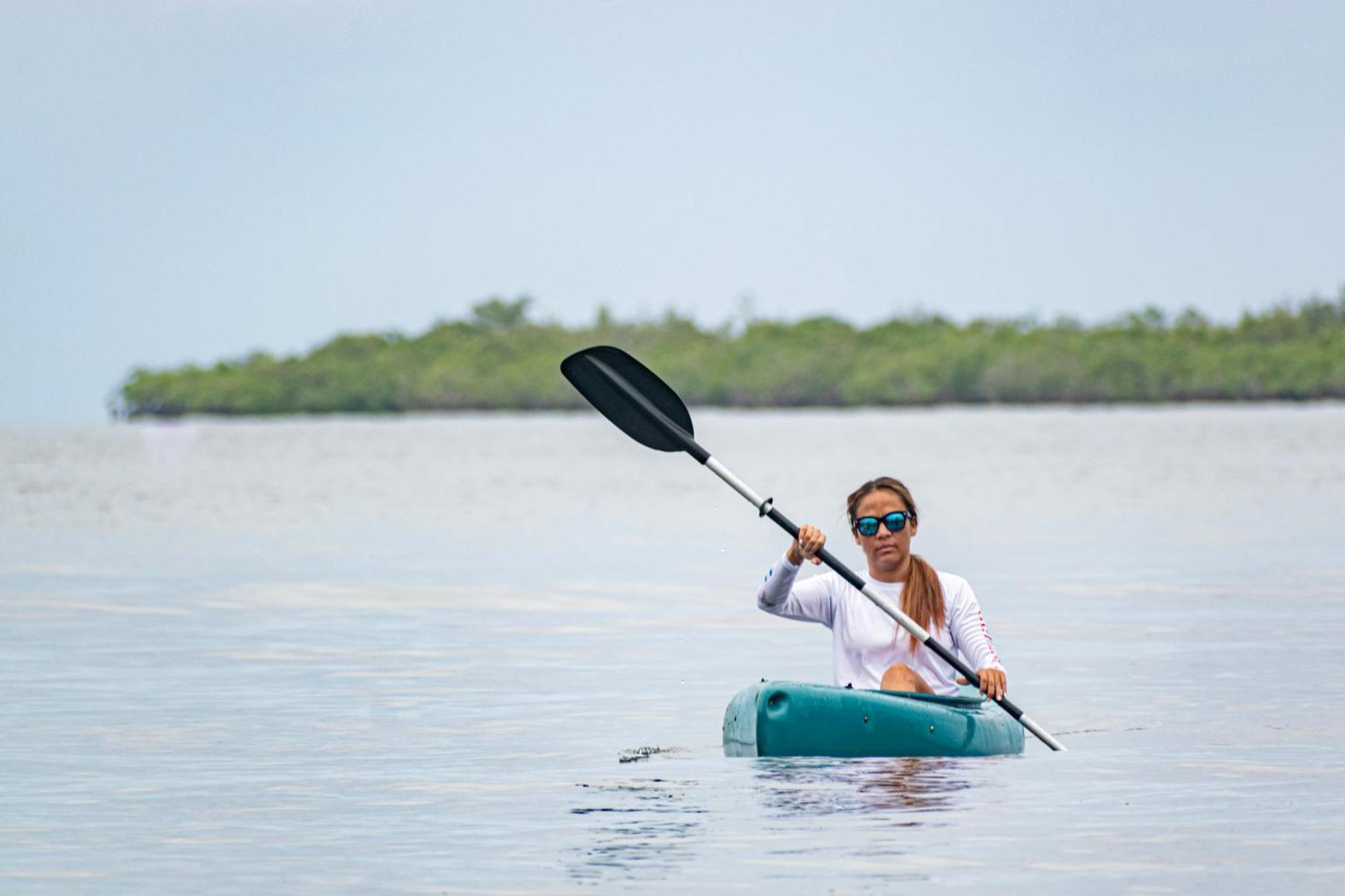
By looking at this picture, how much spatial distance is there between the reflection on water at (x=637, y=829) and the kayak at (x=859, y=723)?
483 mm

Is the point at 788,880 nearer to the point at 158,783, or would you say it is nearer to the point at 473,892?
the point at 473,892

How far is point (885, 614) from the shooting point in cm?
1006

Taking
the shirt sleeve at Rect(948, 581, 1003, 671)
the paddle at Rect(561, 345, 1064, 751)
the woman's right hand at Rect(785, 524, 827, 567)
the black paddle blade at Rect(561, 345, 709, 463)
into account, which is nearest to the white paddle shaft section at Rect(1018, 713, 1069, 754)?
the shirt sleeve at Rect(948, 581, 1003, 671)

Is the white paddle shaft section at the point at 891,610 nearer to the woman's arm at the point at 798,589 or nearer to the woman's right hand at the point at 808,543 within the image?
the woman's arm at the point at 798,589

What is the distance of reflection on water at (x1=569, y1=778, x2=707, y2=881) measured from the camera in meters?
8.05

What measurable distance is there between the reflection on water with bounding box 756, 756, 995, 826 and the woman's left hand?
34 centimetres

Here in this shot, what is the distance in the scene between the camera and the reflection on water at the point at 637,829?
805cm

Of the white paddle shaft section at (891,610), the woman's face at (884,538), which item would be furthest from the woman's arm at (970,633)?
the woman's face at (884,538)

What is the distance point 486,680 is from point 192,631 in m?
3.47

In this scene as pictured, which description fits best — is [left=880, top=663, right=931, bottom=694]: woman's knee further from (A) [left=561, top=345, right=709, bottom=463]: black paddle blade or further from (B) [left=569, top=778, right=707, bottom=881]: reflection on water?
(A) [left=561, top=345, right=709, bottom=463]: black paddle blade

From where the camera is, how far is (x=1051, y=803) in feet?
30.6

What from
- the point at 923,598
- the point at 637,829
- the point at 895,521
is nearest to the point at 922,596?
the point at 923,598

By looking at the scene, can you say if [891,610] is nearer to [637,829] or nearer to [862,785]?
[862,785]

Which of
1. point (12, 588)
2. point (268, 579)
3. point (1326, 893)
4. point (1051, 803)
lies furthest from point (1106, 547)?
point (1326, 893)
